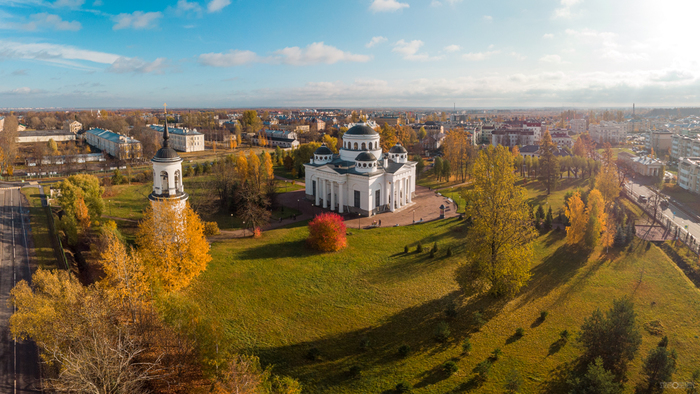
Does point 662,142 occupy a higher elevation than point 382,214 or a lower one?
higher

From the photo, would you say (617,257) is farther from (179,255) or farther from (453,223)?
(179,255)

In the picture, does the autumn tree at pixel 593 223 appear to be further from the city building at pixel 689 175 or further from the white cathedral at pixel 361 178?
the city building at pixel 689 175

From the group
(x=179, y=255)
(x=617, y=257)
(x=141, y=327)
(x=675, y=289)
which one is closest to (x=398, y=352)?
(x=141, y=327)

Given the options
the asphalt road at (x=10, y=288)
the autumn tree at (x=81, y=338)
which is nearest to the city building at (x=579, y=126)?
the asphalt road at (x=10, y=288)

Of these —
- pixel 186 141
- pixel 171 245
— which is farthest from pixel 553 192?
pixel 186 141

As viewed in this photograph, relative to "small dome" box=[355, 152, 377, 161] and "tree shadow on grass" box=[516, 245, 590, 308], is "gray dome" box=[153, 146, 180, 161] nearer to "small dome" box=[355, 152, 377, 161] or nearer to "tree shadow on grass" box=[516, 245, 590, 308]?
"small dome" box=[355, 152, 377, 161]

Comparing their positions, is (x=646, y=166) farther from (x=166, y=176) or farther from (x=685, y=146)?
(x=166, y=176)

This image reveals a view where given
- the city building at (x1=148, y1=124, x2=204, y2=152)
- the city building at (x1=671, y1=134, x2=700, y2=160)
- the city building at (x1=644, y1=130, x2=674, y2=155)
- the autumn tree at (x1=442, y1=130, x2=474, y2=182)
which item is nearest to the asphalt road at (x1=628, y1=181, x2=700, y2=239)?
the autumn tree at (x1=442, y1=130, x2=474, y2=182)
